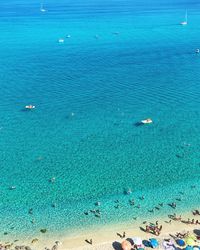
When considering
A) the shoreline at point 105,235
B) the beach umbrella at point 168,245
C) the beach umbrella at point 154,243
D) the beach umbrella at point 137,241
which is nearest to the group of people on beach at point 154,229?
the shoreline at point 105,235

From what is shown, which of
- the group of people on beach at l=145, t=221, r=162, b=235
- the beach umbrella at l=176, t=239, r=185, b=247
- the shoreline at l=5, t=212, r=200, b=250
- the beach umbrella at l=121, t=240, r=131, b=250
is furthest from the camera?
the group of people on beach at l=145, t=221, r=162, b=235

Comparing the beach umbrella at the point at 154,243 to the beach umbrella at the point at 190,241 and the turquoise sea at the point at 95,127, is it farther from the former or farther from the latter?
the turquoise sea at the point at 95,127

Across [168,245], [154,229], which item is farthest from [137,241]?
[168,245]

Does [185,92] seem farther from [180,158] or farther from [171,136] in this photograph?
[180,158]

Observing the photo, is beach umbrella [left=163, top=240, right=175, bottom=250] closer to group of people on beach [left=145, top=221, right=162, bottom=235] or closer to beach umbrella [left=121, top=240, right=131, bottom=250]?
group of people on beach [left=145, top=221, right=162, bottom=235]

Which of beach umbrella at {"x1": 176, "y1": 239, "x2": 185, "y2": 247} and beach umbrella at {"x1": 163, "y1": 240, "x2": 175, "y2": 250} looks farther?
beach umbrella at {"x1": 176, "y1": 239, "x2": 185, "y2": 247}

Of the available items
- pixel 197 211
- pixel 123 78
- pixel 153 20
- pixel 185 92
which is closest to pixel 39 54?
pixel 123 78

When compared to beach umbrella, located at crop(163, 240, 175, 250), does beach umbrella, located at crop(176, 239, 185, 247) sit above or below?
above

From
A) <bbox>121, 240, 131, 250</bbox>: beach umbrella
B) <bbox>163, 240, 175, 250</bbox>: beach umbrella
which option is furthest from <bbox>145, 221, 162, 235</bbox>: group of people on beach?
<bbox>121, 240, 131, 250</bbox>: beach umbrella
